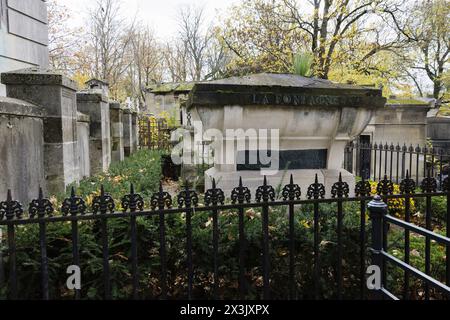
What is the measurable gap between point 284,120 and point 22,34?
5388 millimetres

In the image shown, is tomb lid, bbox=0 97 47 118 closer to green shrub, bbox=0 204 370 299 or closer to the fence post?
green shrub, bbox=0 204 370 299

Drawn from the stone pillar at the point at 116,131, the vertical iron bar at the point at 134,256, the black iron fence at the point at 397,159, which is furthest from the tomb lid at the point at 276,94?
the stone pillar at the point at 116,131

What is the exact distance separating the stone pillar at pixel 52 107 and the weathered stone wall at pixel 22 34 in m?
2.26

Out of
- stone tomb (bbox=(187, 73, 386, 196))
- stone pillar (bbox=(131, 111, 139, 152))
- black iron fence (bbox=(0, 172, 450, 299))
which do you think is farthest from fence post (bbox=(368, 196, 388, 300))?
stone pillar (bbox=(131, 111, 139, 152))

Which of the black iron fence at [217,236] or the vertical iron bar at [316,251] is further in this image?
the vertical iron bar at [316,251]

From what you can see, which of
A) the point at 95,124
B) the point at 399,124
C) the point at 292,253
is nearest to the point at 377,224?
the point at 292,253

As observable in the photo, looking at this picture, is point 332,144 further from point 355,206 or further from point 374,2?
point 374,2

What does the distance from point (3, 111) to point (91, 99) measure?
3.59 metres

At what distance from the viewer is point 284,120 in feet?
12.6

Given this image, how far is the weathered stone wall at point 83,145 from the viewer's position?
541 cm

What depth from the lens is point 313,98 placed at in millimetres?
3766

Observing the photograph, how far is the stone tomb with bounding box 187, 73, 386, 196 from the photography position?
3678mm

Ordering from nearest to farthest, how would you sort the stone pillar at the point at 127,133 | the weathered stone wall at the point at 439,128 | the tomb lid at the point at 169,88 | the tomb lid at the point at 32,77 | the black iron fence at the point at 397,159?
the tomb lid at the point at 32,77 → the black iron fence at the point at 397,159 → the stone pillar at the point at 127,133 → the tomb lid at the point at 169,88 → the weathered stone wall at the point at 439,128

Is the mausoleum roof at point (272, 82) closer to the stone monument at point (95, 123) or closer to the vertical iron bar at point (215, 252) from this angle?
the vertical iron bar at point (215, 252)
